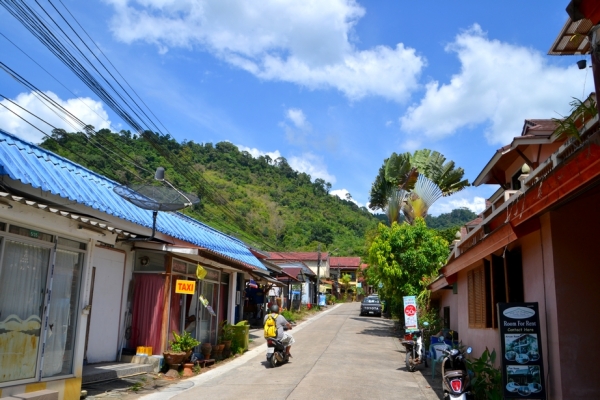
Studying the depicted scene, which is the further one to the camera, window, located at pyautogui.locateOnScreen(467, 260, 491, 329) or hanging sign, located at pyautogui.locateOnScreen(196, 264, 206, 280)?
hanging sign, located at pyautogui.locateOnScreen(196, 264, 206, 280)

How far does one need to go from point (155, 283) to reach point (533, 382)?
9.45 metres

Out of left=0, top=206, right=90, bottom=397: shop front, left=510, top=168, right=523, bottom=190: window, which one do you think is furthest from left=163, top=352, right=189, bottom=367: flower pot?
left=510, top=168, right=523, bottom=190: window

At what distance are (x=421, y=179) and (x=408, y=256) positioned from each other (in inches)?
193

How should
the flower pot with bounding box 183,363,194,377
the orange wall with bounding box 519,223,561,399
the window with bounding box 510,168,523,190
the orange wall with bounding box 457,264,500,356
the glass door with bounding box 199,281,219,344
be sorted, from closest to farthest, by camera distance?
the orange wall with bounding box 519,223,561,399 → the orange wall with bounding box 457,264,500,356 → the window with bounding box 510,168,523,190 → the flower pot with bounding box 183,363,194,377 → the glass door with bounding box 199,281,219,344

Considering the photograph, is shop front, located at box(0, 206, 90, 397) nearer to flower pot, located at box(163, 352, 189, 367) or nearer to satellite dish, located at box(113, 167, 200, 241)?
satellite dish, located at box(113, 167, 200, 241)

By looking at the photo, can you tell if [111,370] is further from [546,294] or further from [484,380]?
[546,294]

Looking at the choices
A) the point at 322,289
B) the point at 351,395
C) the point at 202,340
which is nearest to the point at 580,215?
the point at 351,395

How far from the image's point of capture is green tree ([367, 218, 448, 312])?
2206 centimetres

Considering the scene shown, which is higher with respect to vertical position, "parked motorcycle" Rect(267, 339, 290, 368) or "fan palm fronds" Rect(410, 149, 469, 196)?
"fan palm fronds" Rect(410, 149, 469, 196)

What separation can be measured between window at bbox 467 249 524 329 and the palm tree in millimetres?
12680

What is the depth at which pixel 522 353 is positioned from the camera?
23.9ft

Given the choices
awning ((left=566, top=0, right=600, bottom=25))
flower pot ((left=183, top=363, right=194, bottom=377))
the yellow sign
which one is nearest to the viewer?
awning ((left=566, top=0, right=600, bottom=25))

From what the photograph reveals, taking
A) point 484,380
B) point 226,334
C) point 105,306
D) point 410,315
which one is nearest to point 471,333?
point 410,315

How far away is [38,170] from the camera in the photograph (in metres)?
9.78
